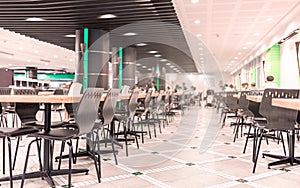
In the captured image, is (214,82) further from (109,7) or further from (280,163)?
(280,163)

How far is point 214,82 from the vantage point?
88.7ft

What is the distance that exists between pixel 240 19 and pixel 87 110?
24.7ft

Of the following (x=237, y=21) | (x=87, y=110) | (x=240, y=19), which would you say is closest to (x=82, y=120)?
(x=87, y=110)

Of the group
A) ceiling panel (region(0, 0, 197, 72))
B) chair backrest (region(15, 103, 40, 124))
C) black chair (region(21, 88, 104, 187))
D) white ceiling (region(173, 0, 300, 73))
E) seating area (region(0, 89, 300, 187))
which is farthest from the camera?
white ceiling (region(173, 0, 300, 73))

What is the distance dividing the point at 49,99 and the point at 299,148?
12.6ft

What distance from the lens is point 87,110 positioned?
8.51 ft

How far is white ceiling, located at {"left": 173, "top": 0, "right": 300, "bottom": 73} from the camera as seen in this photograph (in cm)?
742

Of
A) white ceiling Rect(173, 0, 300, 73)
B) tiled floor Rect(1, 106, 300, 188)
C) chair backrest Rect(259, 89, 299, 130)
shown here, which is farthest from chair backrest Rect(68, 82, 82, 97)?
white ceiling Rect(173, 0, 300, 73)

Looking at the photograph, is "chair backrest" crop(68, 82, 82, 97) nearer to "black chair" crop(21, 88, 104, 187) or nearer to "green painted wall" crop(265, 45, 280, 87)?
"black chair" crop(21, 88, 104, 187)

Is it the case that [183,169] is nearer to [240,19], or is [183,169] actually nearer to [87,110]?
[87,110]

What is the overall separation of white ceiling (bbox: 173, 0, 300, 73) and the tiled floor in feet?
13.4

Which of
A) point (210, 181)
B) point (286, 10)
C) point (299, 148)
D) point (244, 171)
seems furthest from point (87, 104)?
point (286, 10)

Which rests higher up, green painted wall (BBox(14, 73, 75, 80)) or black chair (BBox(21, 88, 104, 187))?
green painted wall (BBox(14, 73, 75, 80))

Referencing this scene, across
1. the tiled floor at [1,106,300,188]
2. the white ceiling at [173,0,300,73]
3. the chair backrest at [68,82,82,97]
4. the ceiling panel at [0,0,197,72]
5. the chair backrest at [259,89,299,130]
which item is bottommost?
the tiled floor at [1,106,300,188]
